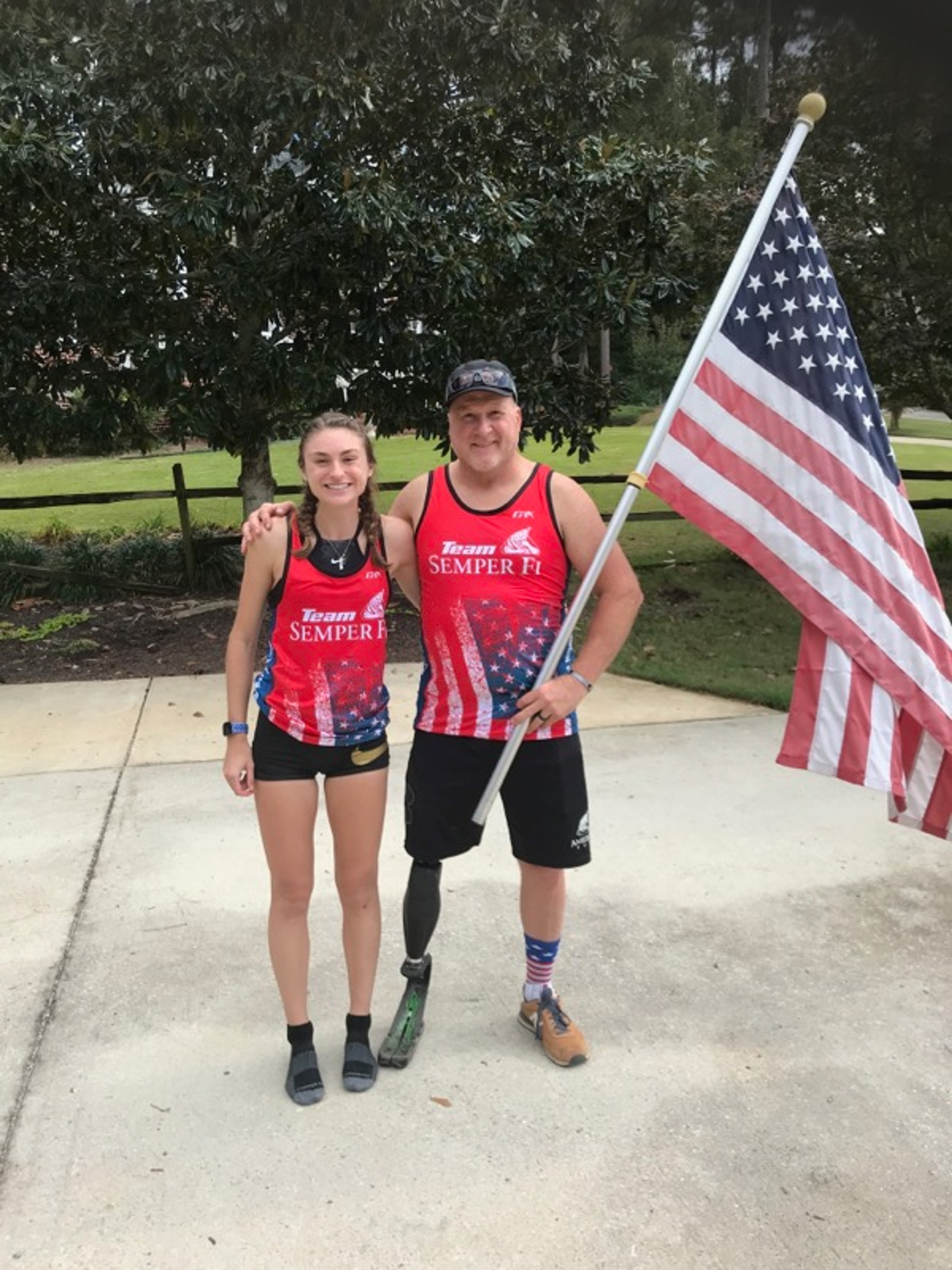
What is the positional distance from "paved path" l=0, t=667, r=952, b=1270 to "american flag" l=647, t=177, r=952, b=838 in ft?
2.71

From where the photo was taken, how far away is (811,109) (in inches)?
104

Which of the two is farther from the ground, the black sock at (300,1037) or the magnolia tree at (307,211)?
the magnolia tree at (307,211)

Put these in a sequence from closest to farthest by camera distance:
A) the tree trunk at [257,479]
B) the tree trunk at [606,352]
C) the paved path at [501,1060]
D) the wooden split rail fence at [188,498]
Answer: the paved path at [501,1060] < the tree trunk at [257,479] < the wooden split rail fence at [188,498] < the tree trunk at [606,352]

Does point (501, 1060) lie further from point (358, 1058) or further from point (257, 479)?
point (257, 479)

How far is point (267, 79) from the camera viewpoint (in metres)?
6.20

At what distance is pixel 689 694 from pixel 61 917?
397 centimetres

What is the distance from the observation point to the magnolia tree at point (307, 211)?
6.25 m

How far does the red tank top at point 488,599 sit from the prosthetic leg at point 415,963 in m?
0.47

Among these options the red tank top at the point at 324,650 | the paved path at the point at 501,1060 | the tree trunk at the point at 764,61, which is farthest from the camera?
the tree trunk at the point at 764,61

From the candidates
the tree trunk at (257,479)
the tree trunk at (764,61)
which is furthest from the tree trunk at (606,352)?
the tree trunk at (257,479)

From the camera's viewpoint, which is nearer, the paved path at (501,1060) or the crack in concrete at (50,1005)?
the paved path at (501,1060)

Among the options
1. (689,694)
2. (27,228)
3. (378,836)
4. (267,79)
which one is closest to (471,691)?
(378,836)

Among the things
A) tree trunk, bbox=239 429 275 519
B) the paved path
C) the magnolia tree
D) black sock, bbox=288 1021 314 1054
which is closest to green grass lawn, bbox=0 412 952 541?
tree trunk, bbox=239 429 275 519

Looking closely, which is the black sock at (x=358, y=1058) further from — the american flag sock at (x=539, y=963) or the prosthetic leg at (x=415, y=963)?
the american flag sock at (x=539, y=963)
